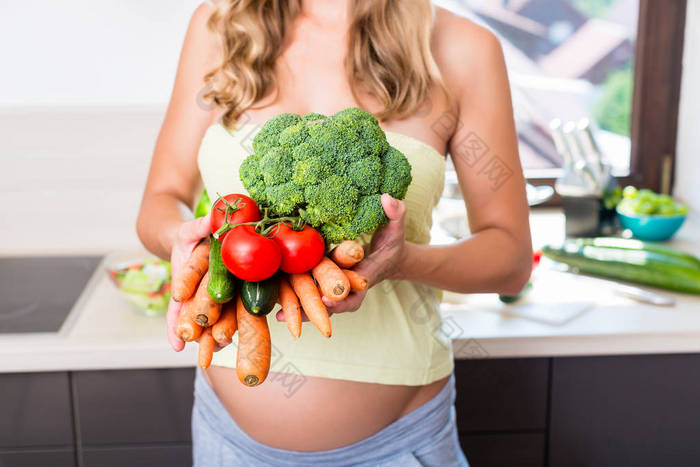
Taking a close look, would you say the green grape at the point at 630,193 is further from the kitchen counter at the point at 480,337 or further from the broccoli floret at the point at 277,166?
the broccoli floret at the point at 277,166

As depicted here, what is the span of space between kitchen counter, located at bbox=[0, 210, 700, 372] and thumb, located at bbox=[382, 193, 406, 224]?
651 millimetres

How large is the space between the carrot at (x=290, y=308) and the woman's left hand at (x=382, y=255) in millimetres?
19

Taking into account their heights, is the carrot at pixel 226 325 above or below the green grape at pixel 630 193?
above

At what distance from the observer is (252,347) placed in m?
0.78

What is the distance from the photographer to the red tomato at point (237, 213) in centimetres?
78

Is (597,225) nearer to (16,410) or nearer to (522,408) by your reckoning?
(522,408)

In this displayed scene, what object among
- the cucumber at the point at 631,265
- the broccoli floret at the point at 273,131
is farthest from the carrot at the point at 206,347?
the cucumber at the point at 631,265

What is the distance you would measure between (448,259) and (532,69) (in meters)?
1.34

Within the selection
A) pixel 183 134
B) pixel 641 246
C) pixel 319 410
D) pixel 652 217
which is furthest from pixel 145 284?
pixel 652 217

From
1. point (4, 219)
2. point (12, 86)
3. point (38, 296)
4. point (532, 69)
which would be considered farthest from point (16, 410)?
point (532, 69)

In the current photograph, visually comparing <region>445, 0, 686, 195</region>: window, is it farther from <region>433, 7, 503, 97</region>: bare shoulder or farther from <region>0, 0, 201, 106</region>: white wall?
<region>433, 7, 503, 97</region>: bare shoulder

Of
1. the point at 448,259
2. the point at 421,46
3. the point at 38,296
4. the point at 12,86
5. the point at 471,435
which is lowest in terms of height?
the point at 471,435

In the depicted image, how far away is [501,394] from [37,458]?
0.94 m

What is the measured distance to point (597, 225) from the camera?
194 cm
